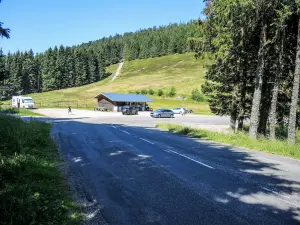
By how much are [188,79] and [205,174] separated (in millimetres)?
121980

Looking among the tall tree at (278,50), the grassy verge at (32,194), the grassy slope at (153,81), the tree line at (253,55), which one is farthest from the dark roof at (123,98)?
the grassy verge at (32,194)

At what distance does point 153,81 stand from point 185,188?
414 ft

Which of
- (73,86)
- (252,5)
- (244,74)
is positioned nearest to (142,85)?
(73,86)

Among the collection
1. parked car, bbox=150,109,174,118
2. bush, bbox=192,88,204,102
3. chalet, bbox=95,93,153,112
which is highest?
bush, bbox=192,88,204,102

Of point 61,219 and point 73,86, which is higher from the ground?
point 73,86

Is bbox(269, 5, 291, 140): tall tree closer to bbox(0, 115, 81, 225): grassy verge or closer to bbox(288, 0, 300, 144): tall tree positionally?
bbox(288, 0, 300, 144): tall tree

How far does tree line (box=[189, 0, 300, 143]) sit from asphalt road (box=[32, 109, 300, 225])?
7.45m

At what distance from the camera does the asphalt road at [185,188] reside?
5.77 metres

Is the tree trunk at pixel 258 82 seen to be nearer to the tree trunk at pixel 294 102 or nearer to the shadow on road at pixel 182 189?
the tree trunk at pixel 294 102

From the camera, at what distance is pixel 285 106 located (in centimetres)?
2347

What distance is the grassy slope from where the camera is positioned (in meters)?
98.0

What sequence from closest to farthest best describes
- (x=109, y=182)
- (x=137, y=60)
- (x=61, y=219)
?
(x=61, y=219) → (x=109, y=182) → (x=137, y=60)

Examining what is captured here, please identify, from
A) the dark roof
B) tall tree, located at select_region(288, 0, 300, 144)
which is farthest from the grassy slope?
tall tree, located at select_region(288, 0, 300, 144)

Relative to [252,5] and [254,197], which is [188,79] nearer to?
[252,5]
